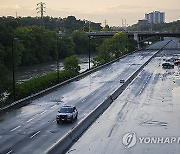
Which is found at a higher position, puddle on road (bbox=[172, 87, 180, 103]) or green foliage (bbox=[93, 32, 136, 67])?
green foliage (bbox=[93, 32, 136, 67])

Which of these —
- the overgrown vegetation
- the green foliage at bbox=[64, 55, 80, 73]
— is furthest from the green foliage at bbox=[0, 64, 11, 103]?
the green foliage at bbox=[64, 55, 80, 73]

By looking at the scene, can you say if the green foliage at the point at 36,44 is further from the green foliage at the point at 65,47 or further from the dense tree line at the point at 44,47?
the green foliage at the point at 65,47

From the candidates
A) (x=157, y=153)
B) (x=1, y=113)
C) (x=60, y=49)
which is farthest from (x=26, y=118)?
(x=60, y=49)

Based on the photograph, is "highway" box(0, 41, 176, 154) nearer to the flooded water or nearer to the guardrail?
the guardrail

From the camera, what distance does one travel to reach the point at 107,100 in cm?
4162

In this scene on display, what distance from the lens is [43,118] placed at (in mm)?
33719

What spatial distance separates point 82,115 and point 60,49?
338ft

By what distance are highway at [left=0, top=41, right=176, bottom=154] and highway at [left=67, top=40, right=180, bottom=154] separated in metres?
1.98

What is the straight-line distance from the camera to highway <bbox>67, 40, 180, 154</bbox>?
24578mm

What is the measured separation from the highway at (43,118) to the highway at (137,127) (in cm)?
198

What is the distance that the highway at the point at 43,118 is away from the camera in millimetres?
25225

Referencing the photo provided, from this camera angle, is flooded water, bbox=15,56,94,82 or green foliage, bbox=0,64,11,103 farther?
flooded water, bbox=15,56,94,82

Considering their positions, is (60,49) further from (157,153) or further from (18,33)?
(157,153)

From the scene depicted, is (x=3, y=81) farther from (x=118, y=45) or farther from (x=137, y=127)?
(x=118, y=45)
